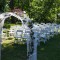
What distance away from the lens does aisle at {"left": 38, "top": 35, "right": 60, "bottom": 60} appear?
41.7 feet

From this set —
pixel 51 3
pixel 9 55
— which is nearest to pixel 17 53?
pixel 9 55

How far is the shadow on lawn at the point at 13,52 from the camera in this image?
12.6 metres

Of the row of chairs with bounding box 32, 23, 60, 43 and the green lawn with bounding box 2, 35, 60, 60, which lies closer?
the green lawn with bounding box 2, 35, 60, 60

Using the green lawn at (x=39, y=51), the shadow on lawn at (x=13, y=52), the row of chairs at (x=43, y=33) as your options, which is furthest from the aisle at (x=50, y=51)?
the shadow on lawn at (x=13, y=52)

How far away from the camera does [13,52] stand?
1378 centimetres

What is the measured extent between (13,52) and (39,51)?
4.76 feet

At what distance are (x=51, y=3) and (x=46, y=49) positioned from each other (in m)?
11.8

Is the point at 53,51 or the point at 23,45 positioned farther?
the point at 23,45

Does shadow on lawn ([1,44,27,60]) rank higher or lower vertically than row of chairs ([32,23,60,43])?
lower

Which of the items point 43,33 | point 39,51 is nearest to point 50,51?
point 39,51

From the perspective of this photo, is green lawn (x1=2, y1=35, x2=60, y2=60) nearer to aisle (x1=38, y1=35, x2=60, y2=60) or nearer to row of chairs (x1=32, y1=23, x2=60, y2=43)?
aisle (x1=38, y1=35, x2=60, y2=60)

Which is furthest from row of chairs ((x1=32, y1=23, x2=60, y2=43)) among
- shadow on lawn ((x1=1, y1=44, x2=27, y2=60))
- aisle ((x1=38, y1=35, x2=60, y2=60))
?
shadow on lawn ((x1=1, y1=44, x2=27, y2=60))

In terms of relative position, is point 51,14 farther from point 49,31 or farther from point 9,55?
point 9,55

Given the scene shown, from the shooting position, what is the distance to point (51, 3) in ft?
84.3
